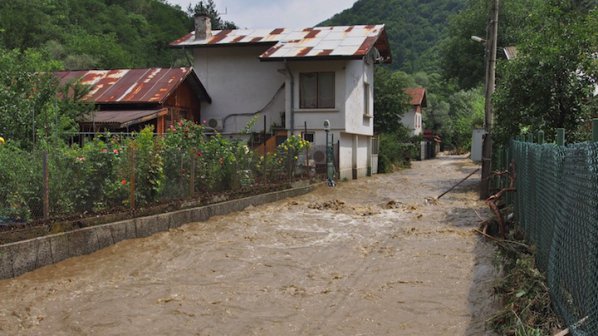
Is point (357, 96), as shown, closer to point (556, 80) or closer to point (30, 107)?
point (556, 80)

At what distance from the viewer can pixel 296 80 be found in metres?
23.4

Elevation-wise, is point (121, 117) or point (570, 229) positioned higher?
point (121, 117)

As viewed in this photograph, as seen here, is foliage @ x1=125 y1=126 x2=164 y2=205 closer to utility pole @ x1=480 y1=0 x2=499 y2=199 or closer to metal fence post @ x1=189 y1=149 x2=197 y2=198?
metal fence post @ x1=189 y1=149 x2=197 y2=198

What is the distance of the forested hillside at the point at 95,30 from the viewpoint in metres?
45.2

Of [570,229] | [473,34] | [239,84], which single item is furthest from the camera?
[473,34]

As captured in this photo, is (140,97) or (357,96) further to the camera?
(357,96)

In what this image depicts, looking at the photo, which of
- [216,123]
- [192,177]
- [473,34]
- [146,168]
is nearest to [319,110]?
[216,123]

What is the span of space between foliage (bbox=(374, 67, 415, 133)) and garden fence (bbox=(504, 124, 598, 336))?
31202 mm

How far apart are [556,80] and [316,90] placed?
10.5 metres

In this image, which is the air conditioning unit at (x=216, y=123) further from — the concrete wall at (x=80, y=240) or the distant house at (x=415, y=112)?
the distant house at (x=415, y=112)

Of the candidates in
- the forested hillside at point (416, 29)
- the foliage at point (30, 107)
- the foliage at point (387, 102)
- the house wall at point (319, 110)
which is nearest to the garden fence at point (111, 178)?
the foliage at point (30, 107)

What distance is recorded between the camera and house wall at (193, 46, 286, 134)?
83.6ft

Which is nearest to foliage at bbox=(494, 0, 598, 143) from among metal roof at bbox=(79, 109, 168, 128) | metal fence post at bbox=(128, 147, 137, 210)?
metal fence post at bbox=(128, 147, 137, 210)

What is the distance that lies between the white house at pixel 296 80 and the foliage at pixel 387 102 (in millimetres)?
9663
